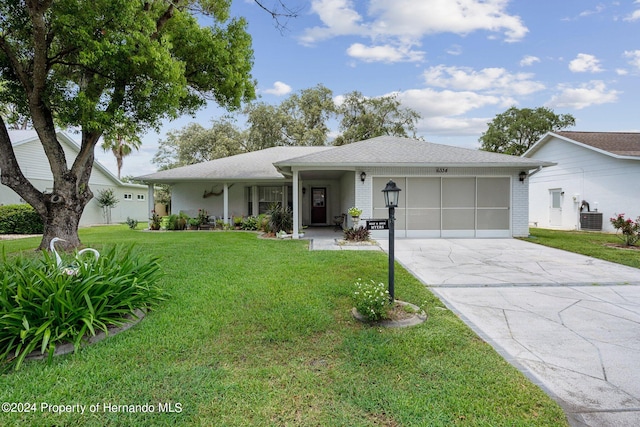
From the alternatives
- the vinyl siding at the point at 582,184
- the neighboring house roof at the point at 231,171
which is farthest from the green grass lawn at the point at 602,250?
the neighboring house roof at the point at 231,171

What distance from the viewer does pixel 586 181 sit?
48.5 feet

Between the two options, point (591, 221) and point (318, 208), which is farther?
point (318, 208)

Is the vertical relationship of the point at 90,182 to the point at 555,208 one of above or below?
above

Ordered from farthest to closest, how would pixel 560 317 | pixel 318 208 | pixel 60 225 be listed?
pixel 318 208 → pixel 60 225 → pixel 560 317

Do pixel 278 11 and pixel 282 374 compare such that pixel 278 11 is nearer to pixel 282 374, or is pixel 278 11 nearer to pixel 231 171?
pixel 282 374

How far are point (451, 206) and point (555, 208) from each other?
31.0ft

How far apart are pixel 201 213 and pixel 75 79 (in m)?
7.66

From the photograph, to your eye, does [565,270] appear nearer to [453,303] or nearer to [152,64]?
[453,303]

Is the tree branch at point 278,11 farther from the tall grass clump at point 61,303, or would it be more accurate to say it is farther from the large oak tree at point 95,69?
the tall grass clump at point 61,303

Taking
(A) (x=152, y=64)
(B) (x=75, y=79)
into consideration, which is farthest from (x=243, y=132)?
(A) (x=152, y=64)

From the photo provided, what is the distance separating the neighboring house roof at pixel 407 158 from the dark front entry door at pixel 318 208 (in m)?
4.67

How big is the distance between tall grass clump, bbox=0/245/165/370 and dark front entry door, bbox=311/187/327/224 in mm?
12982

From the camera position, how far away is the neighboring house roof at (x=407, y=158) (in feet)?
35.2

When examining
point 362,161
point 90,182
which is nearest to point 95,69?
point 362,161
